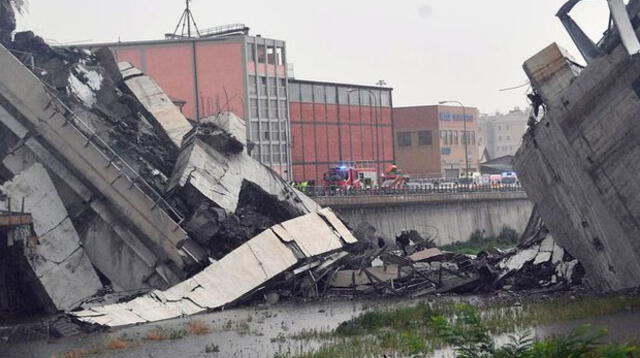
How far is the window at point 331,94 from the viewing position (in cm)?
8669

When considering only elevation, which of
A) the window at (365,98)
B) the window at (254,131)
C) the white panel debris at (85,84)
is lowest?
the white panel debris at (85,84)

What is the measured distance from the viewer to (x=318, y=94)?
8494cm

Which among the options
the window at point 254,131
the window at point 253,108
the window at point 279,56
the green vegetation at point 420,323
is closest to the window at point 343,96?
the window at point 279,56

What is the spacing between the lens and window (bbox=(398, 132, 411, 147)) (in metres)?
118

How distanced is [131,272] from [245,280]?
4.12 m

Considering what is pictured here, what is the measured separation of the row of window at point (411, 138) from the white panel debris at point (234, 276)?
77208mm

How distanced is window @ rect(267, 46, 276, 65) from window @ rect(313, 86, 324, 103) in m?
11.8

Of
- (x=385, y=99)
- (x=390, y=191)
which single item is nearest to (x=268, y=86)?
(x=390, y=191)

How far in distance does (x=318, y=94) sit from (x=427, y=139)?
114 feet

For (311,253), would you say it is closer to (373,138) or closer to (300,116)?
(300,116)

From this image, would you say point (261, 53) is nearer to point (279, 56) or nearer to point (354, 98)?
point (279, 56)

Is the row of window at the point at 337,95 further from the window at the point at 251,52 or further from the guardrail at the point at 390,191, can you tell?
the guardrail at the point at 390,191

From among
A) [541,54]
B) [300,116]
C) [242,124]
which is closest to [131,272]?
[242,124]

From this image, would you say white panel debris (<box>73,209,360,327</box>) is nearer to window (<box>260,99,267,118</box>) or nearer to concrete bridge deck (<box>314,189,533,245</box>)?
concrete bridge deck (<box>314,189,533,245</box>)
